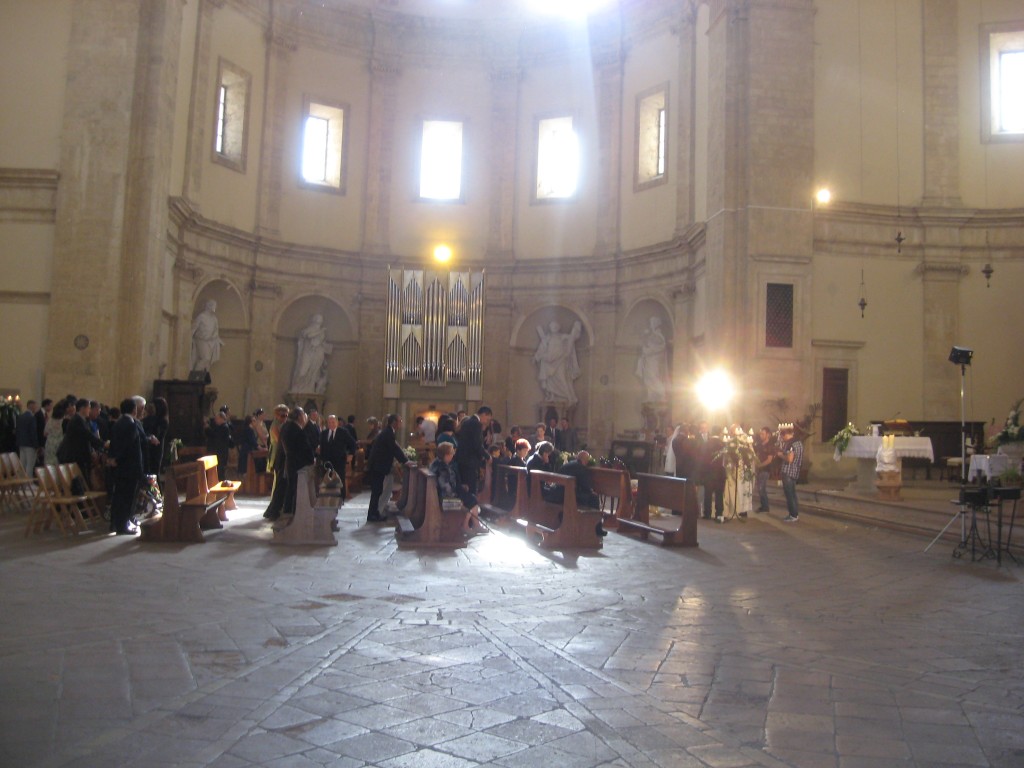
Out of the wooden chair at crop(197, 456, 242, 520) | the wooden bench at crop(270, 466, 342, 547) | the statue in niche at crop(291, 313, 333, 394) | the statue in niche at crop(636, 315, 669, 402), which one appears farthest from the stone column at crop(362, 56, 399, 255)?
the wooden bench at crop(270, 466, 342, 547)

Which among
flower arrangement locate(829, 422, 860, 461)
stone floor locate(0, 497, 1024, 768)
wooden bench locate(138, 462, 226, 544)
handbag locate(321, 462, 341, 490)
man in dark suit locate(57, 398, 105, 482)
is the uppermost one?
flower arrangement locate(829, 422, 860, 461)

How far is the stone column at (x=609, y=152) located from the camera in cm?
2350

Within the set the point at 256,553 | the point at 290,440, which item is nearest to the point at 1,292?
the point at 290,440

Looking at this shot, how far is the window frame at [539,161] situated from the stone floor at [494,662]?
16817mm

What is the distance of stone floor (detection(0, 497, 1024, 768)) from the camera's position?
152 inches

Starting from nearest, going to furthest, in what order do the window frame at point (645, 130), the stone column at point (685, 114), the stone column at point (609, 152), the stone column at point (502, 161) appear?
the stone column at point (685, 114) → the window frame at point (645, 130) → the stone column at point (609, 152) → the stone column at point (502, 161)

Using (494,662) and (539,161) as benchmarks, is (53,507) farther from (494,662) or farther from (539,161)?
(539,161)

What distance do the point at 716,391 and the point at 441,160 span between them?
1165cm

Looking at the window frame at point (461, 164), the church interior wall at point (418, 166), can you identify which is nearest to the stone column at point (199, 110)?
the church interior wall at point (418, 166)

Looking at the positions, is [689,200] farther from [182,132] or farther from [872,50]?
[182,132]

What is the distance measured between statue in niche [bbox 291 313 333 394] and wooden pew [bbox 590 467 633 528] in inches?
509

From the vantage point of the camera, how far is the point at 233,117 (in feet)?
72.5

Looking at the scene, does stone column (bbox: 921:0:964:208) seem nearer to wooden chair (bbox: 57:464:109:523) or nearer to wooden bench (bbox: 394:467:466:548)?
wooden bench (bbox: 394:467:466:548)

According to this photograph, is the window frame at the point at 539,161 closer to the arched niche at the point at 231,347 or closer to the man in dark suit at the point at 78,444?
the arched niche at the point at 231,347
